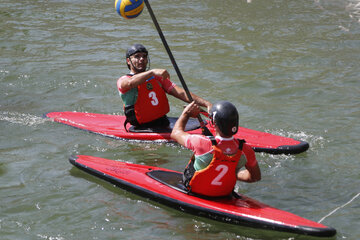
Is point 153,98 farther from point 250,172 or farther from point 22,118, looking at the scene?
point 250,172

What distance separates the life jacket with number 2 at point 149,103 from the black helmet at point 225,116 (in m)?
2.78

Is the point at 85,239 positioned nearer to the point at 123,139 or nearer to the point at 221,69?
the point at 123,139

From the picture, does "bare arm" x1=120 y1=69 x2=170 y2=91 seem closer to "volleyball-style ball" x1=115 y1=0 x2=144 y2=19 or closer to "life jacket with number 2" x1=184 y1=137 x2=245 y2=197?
"volleyball-style ball" x1=115 y1=0 x2=144 y2=19

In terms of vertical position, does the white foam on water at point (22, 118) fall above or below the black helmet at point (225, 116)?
below

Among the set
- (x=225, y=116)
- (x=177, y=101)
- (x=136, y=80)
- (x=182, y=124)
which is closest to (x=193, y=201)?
(x=182, y=124)

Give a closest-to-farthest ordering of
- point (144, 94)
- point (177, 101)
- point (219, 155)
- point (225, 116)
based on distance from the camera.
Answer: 1. point (225, 116)
2. point (219, 155)
3. point (144, 94)
4. point (177, 101)

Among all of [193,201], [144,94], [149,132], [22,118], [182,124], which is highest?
[182,124]

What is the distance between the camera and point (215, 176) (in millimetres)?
4832

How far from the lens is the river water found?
5402 mm

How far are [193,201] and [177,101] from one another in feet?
15.1

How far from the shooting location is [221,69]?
11062 millimetres

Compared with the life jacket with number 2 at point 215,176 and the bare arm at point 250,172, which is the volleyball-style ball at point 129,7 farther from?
the bare arm at point 250,172

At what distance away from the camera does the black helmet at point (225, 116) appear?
4422 millimetres

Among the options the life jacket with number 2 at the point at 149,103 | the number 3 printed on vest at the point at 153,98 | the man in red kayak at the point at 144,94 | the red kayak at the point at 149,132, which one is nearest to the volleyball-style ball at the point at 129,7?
the man in red kayak at the point at 144,94
